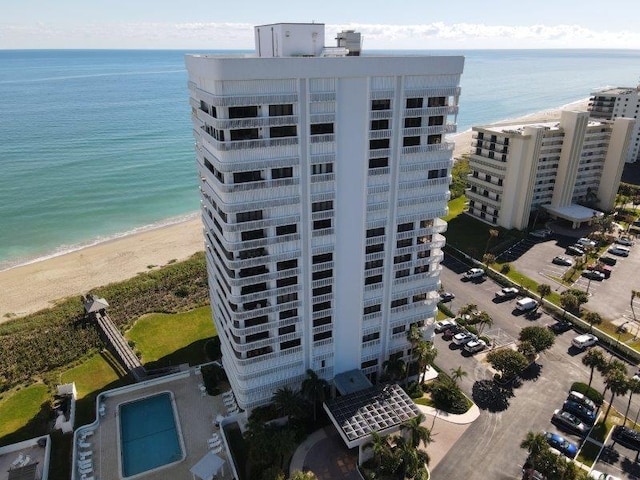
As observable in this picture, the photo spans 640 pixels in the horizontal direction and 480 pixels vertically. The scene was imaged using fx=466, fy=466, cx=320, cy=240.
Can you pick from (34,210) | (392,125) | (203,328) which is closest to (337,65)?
(392,125)

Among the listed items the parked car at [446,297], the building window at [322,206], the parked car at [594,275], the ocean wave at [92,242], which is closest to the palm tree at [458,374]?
the parked car at [446,297]

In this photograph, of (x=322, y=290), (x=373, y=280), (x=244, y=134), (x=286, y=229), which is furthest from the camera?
(x=373, y=280)

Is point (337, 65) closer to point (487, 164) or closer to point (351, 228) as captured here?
point (351, 228)

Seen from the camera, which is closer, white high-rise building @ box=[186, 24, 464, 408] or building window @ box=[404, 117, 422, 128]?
white high-rise building @ box=[186, 24, 464, 408]

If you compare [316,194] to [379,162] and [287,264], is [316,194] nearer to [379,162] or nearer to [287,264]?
[379,162]

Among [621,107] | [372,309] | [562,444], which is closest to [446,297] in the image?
[372,309]

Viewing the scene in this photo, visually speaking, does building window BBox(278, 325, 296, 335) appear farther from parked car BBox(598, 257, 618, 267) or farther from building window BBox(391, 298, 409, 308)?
parked car BBox(598, 257, 618, 267)

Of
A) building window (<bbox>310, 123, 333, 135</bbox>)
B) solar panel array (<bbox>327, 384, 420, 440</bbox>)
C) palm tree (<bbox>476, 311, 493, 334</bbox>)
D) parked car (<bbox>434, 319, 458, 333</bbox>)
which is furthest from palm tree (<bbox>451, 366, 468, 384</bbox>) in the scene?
building window (<bbox>310, 123, 333, 135</bbox>)
